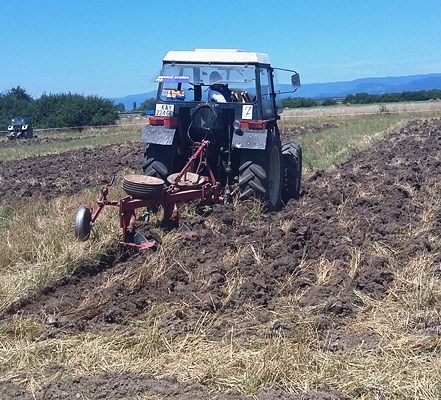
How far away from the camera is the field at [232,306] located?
4.22 metres

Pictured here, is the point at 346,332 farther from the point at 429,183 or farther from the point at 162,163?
the point at 429,183

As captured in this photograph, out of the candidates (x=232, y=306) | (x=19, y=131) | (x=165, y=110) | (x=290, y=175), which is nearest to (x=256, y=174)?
(x=165, y=110)

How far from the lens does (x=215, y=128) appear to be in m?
8.97

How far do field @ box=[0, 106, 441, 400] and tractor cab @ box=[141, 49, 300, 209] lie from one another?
2.37 feet

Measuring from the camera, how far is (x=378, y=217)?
8.31 metres

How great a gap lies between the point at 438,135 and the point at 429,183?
35.2ft

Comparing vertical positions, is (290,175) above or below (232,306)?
above

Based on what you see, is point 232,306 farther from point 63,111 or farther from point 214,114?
point 63,111

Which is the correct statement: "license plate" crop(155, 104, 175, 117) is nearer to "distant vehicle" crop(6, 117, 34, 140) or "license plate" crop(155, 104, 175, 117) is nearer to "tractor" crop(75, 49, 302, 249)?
"tractor" crop(75, 49, 302, 249)

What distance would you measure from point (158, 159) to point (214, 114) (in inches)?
35.4

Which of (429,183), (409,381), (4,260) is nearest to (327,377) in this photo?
(409,381)

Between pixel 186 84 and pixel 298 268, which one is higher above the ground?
pixel 186 84

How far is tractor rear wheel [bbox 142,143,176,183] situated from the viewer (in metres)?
8.96

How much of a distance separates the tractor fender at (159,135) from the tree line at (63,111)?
42.4 metres
